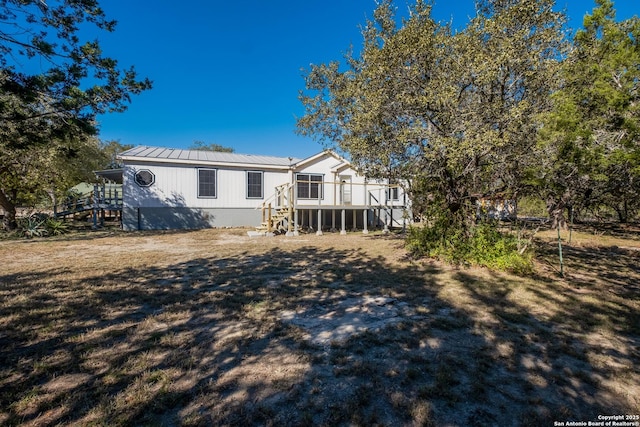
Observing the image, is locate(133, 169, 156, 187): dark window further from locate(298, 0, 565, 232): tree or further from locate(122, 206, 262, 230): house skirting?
locate(298, 0, 565, 232): tree

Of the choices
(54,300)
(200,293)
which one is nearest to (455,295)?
(200,293)

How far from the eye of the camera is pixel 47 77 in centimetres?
483

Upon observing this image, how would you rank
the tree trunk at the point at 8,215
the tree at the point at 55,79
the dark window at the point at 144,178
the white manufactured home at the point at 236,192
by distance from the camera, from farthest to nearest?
the dark window at the point at 144,178, the white manufactured home at the point at 236,192, the tree trunk at the point at 8,215, the tree at the point at 55,79

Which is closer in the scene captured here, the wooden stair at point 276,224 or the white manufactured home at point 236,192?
the wooden stair at point 276,224

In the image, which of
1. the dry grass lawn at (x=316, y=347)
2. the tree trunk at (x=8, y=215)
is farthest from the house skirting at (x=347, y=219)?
the tree trunk at (x=8, y=215)

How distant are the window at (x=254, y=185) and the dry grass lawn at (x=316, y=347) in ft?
35.3

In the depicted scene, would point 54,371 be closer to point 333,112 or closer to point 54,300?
Result: point 54,300

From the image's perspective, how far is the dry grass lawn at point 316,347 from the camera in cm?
211

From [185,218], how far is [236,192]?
2.89 meters

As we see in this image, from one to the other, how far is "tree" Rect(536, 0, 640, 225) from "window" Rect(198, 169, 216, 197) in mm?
13966

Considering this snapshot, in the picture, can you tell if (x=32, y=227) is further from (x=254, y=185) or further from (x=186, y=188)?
(x=254, y=185)

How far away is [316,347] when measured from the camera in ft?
9.86

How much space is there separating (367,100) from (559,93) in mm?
3691

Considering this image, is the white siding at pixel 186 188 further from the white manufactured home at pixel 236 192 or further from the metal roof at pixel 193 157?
the metal roof at pixel 193 157
